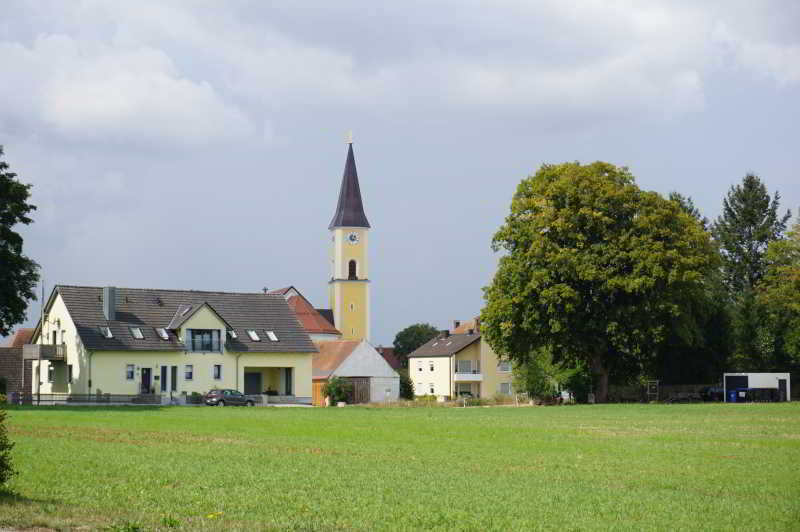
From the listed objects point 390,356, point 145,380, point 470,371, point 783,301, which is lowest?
point 470,371

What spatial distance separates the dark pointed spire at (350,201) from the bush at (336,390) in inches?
2351

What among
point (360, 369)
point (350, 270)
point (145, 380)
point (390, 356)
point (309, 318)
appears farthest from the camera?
point (390, 356)

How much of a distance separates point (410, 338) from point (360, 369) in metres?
60.5

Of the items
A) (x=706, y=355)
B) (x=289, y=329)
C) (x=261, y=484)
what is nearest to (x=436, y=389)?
(x=289, y=329)

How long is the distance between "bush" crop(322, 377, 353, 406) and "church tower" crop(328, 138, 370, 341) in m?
56.0

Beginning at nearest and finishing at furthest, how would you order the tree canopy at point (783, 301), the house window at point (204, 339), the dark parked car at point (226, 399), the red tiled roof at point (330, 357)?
the dark parked car at point (226, 399)
the tree canopy at point (783, 301)
the house window at point (204, 339)
the red tiled roof at point (330, 357)

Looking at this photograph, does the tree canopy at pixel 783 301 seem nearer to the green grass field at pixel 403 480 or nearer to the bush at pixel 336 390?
the bush at pixel 336 390

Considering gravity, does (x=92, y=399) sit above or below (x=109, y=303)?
below

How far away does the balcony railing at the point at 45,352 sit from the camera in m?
72.1

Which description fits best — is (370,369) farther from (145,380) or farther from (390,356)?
(390,356)

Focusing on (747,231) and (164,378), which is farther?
(747,231)

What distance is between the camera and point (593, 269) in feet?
201

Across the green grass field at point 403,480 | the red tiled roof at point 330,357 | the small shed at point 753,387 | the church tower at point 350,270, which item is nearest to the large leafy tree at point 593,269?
the small shed at point 753,387

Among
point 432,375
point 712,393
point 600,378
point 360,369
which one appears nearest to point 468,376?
point 432,375
